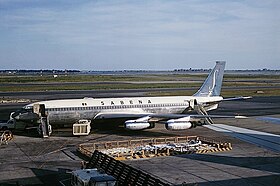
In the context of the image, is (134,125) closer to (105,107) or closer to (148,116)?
(148,116)

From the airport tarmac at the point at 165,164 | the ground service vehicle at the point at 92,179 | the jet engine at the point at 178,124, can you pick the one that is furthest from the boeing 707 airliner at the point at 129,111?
the ground service vehicle at the point at 92,179

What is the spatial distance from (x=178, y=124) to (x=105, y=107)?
896 cm

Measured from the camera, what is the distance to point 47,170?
26.1 m

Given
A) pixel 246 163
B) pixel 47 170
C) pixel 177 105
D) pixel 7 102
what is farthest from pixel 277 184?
pixel 7 102

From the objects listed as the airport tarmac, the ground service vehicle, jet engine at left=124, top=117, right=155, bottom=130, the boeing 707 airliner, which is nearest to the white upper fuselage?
the boeing 707 airliner

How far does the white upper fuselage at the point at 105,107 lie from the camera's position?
41.6 metres

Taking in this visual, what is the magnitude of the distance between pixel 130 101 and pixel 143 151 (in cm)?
1414

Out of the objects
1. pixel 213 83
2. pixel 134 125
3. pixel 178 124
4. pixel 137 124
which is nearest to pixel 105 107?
pixel 134 125

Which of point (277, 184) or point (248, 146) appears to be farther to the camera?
point (248, 146)

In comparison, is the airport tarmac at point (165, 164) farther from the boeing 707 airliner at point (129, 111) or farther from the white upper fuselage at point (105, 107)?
the white upper fuselage at point (105, 107)

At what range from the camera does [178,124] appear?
129 feet

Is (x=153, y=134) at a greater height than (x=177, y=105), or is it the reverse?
(x=177, y=105)

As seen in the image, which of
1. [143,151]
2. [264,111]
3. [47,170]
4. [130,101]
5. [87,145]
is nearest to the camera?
[47,170]

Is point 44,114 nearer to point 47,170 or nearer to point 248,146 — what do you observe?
point 47,170
